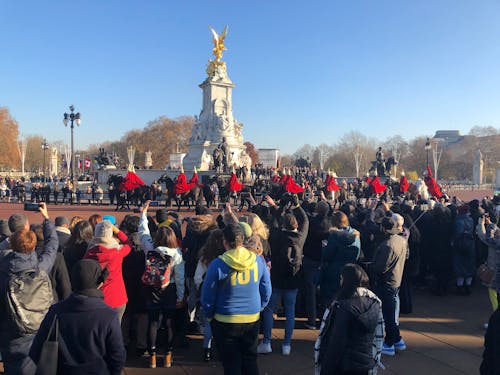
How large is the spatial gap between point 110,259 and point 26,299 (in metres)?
0.93

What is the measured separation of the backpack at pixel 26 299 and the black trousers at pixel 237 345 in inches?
63.2

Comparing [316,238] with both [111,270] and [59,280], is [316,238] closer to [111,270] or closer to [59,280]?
[111,270]

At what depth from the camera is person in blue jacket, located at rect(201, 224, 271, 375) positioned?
11.9 feet

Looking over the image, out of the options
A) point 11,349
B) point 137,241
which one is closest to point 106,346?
point 11,349

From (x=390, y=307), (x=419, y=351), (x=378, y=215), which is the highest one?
(x=378, y=215)

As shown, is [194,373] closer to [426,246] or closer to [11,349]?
[11,349]

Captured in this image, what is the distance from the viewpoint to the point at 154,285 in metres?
4.75

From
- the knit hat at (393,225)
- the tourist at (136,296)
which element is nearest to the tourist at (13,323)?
the tourist at (136,296)

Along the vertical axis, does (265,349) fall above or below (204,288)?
below

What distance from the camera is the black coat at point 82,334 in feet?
9.08

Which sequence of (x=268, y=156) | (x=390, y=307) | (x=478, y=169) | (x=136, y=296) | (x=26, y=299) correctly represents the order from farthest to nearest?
(x=268, y=156) < (x=478, y=169) < (x=390, y=307) < (x=136, y=296) < (x=26, y=299)

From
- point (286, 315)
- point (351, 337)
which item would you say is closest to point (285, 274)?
point (286, 315)

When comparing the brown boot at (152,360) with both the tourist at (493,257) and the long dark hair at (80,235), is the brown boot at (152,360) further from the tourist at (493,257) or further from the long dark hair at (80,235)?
the tourist at (493,257)

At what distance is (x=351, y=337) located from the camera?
3215 millimetres
